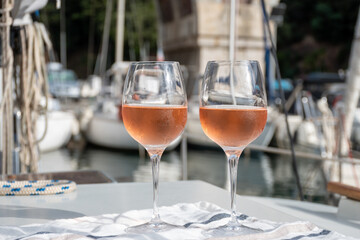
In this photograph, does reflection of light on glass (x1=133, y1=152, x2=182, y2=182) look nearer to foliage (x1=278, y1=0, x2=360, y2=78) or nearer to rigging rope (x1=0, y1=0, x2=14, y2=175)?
rigging rope (x1=0, y1=0, x2=14, y2=175)

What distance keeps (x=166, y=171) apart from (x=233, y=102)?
713cm

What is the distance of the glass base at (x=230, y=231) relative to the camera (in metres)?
0.64

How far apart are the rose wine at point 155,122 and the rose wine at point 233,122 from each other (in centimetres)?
4

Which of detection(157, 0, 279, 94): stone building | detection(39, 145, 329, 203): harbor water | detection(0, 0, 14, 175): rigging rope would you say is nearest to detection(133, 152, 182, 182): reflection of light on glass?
detection(39, 145, 329, 203): harbor water

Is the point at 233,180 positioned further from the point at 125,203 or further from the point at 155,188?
the point at 125,203

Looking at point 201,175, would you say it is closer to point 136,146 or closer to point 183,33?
point 136,146

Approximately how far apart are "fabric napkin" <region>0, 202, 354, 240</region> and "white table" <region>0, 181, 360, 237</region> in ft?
0.20

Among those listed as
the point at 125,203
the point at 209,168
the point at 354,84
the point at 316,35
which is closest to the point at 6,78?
the point at 125,203

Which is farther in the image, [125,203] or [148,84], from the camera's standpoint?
[125,203]

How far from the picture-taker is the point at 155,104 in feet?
2.42

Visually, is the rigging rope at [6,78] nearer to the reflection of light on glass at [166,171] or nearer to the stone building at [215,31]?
the reflection of light on glass at [166,171]

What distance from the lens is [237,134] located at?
2.38 feet

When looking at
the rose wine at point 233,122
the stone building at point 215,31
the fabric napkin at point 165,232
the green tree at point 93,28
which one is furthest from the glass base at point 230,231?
the green tree at point 93,28

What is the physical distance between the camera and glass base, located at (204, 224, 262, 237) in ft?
2.10
